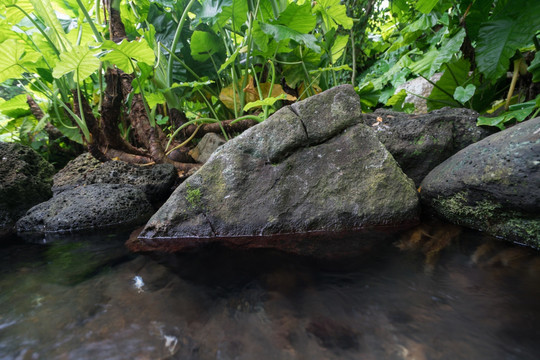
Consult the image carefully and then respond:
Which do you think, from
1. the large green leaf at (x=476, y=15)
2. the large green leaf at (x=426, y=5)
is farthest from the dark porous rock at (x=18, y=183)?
the large green leaf at (x=476, y=15)

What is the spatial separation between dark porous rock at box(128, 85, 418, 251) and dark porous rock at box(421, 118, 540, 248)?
0.22m

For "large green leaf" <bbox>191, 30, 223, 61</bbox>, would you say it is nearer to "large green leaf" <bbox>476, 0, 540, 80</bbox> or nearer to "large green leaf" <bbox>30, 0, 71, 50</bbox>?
"large green leaf" <bbox>30, 0, 71, 50</bbox>

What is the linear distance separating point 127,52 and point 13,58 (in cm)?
119

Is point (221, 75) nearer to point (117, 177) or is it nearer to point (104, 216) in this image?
point (117, 177)

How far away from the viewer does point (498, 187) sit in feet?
4.86

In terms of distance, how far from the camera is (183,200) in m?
1.91

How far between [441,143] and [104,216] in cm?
278

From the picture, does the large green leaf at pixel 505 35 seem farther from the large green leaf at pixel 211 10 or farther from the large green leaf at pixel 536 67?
the large green leaf at pixel 211 10

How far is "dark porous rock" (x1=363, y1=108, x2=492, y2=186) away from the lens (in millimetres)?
2207

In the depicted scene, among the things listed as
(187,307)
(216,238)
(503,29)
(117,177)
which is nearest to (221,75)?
(117,177)

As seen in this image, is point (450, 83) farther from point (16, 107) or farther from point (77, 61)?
point (16, 107)

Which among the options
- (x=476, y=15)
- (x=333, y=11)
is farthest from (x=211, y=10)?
(x=476, y=15)

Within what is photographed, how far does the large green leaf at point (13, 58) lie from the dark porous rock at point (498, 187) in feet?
→ 11.5

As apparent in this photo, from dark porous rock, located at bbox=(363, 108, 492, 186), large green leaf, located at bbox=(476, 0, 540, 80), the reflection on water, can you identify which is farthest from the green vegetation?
the reflection on water
